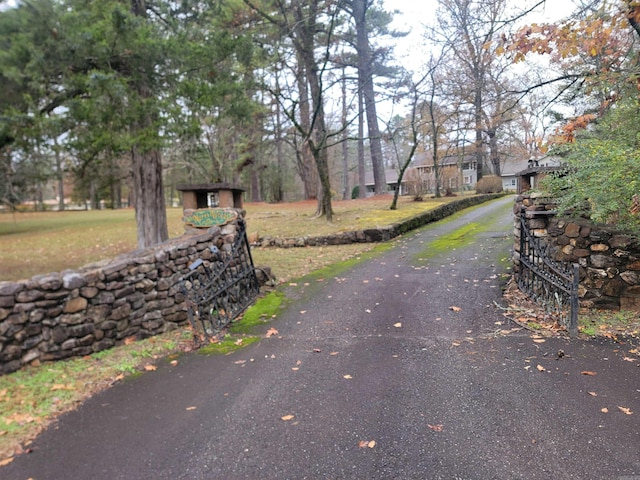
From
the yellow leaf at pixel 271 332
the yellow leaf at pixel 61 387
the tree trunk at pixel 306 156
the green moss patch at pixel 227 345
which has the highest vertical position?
the tree trunk at pixel 306 156

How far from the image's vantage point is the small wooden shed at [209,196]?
7.15 meters

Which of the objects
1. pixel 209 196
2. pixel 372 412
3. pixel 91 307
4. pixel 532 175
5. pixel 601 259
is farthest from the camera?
pixel 209 196

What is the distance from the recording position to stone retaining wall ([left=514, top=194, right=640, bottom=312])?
4.77 meters

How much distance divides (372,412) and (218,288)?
9.70 feet

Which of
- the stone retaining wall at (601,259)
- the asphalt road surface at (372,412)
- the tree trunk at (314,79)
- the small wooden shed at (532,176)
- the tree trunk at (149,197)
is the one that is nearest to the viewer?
the asphalt road surface at (372,412)

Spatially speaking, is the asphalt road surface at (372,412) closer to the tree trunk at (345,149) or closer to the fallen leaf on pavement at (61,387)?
the fallen leaf on pavement at (61,387)

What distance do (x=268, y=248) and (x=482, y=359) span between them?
8.11 metres

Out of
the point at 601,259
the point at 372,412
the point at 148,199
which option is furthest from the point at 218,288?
the point at 148,199

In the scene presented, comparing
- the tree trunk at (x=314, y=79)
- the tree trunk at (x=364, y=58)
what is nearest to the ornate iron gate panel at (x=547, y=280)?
the tree trunk at (x=314, y=79)

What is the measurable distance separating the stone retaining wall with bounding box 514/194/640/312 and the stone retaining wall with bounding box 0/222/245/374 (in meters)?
4.93

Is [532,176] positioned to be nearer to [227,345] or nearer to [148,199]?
[227,345]

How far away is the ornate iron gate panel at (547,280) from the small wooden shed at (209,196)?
4.77 metres

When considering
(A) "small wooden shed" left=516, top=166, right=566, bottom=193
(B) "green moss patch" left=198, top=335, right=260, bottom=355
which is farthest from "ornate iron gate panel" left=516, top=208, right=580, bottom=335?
(B) "green moss patch" left=198, top=335, right=260, bottom=355

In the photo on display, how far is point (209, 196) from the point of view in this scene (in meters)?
7.38
